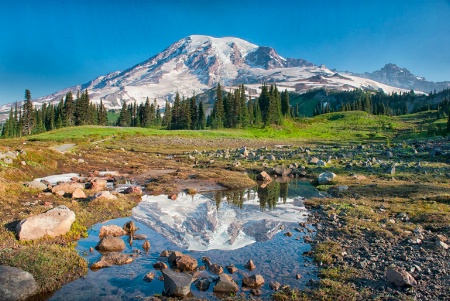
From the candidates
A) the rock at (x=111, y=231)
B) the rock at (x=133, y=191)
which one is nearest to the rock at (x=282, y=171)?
the rock at (x=133, y=191)

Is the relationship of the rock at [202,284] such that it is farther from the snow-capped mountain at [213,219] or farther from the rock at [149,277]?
the snow-capped mountain at [213,219]

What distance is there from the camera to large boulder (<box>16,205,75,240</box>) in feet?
35.6

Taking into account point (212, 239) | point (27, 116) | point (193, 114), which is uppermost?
point (193, 114)

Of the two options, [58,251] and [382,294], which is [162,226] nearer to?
[58,251]

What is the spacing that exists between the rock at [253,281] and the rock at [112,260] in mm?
3956

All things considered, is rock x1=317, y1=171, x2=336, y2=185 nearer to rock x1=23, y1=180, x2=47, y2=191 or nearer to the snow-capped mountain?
the snow-capped mountain

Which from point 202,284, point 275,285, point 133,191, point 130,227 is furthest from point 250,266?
point 133,191

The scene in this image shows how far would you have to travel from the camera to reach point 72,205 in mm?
15219

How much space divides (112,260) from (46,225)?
328 cm

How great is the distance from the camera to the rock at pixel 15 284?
761 centimetres

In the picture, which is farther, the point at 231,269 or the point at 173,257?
the point at 173,257

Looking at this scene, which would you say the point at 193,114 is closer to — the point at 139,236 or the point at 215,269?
the point at 139,236

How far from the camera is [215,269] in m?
9.62

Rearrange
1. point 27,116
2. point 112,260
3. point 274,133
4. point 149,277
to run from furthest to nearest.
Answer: point 27,116 → point 274,133 → point 112,260 → point 149,277
